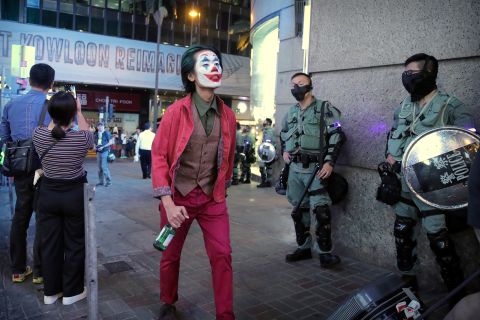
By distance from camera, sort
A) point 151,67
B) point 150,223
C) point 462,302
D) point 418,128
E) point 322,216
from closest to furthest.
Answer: point 462,302 → point 418,128 → point 322,216 → point 150,223 → point 151,67

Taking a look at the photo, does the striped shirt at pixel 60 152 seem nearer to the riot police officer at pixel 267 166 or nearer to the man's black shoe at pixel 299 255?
the man's black shoe at pixel 299 255

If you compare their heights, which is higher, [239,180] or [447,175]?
[447,175]

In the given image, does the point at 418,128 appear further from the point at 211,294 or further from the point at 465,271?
the point at 211,294

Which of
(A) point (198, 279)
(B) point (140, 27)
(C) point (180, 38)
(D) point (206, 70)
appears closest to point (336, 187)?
(A) point (198, 279)

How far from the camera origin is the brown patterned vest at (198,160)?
323 cm

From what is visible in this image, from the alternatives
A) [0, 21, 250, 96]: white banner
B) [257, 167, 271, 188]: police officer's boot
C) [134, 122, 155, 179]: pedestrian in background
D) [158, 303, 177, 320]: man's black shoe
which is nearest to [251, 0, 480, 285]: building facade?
[158, 303, 177, 320]: man's black shoe

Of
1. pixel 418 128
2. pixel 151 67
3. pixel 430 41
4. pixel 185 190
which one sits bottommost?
pixel 185 190

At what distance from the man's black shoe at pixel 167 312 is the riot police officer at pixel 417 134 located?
2.09m

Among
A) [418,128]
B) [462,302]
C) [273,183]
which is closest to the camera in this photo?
[462,302]

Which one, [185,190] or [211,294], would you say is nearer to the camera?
[185,190]

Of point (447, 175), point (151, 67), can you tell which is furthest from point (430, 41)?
point (151, 67)

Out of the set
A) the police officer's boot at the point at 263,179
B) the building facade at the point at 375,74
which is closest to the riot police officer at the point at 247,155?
the police officer's boot at the point at 263,179

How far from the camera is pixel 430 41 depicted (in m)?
4.29

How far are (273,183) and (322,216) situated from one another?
26.0 feet
